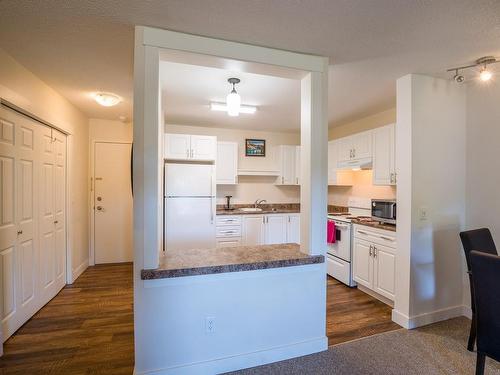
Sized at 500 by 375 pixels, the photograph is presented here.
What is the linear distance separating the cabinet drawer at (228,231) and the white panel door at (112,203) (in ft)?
5.07

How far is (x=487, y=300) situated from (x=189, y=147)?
3.56 meters

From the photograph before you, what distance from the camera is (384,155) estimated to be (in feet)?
9.95

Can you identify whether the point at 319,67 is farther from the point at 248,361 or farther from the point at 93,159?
the point at 93,159

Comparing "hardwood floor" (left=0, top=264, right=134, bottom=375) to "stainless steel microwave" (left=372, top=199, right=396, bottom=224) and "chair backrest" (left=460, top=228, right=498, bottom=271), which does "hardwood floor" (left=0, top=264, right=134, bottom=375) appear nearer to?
"chair backrest" (left=460, top=228, right=498, bottom=271)

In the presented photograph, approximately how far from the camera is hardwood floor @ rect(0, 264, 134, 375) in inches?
72.9

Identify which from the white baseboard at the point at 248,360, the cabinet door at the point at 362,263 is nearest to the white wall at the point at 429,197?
the cabinet door at the point at 362,263

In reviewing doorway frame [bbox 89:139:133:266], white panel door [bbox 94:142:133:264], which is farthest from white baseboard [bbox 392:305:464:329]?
doorway frame [bbox 89:139:133:266]

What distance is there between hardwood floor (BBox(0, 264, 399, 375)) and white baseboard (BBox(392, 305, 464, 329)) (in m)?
0.09

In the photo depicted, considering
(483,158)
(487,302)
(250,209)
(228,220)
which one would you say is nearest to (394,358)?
(487,302)

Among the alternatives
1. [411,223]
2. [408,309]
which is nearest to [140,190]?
[411,223]

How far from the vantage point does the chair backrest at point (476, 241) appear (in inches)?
74.8

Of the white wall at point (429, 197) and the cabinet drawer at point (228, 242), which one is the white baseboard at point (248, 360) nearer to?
the white wall at point (429, 197)

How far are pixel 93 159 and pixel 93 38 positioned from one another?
2738 millimetres

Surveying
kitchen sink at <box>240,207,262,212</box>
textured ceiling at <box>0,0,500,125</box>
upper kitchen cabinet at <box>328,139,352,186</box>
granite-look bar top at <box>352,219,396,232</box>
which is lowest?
granite-look bar top at <box>352,219,396,232</box>
